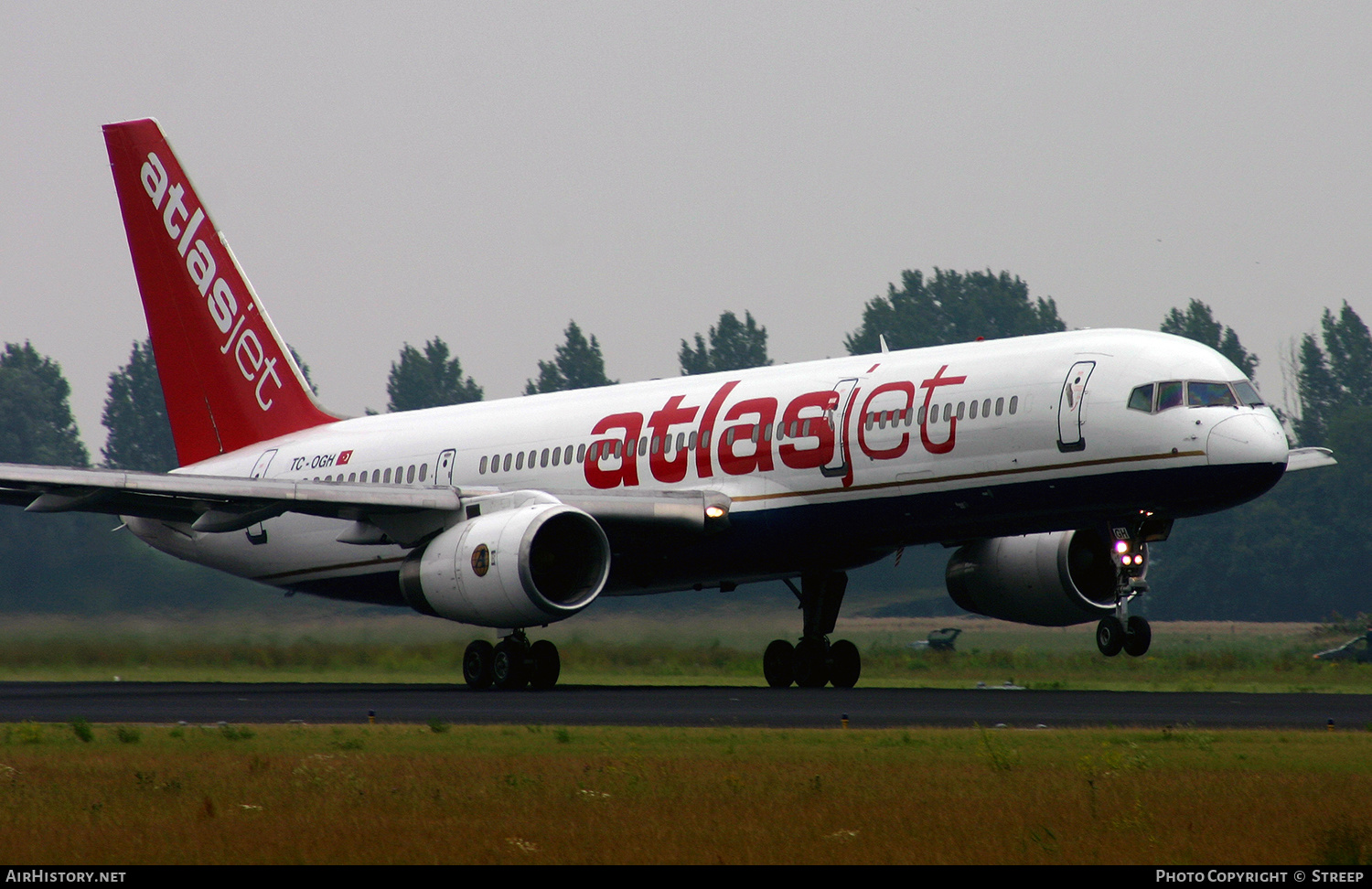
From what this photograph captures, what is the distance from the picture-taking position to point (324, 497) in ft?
86.7

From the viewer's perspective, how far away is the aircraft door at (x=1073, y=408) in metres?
23.7

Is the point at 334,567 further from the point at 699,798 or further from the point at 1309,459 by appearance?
the point at 699,798

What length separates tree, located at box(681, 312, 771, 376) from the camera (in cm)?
10188

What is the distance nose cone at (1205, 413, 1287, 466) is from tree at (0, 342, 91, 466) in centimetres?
5741

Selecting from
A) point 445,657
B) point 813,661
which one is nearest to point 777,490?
point 813,661

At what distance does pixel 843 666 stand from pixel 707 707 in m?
7.32

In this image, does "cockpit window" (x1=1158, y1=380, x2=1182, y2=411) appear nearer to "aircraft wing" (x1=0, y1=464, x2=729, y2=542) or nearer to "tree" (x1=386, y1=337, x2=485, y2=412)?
"aircraft wing" (x1=0, y1=464, x2=729, y2=542)

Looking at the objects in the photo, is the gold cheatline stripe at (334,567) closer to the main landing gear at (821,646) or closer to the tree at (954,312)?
the main landing gear at (821,646)

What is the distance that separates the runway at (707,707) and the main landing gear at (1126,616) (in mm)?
724

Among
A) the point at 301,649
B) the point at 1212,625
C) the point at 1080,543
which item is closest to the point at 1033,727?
the point at 1080,543

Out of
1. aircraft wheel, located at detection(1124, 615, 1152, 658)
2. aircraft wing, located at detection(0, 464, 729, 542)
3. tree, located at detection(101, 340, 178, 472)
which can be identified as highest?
tree, located at detection(101, 340, 178, 472)

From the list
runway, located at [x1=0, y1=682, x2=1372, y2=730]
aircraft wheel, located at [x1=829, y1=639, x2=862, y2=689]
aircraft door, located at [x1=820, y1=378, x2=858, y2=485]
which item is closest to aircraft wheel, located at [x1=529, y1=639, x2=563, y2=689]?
runway, located at [x1=0, y1=682, x2=1372, y2=730]

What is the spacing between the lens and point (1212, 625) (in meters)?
67.1
